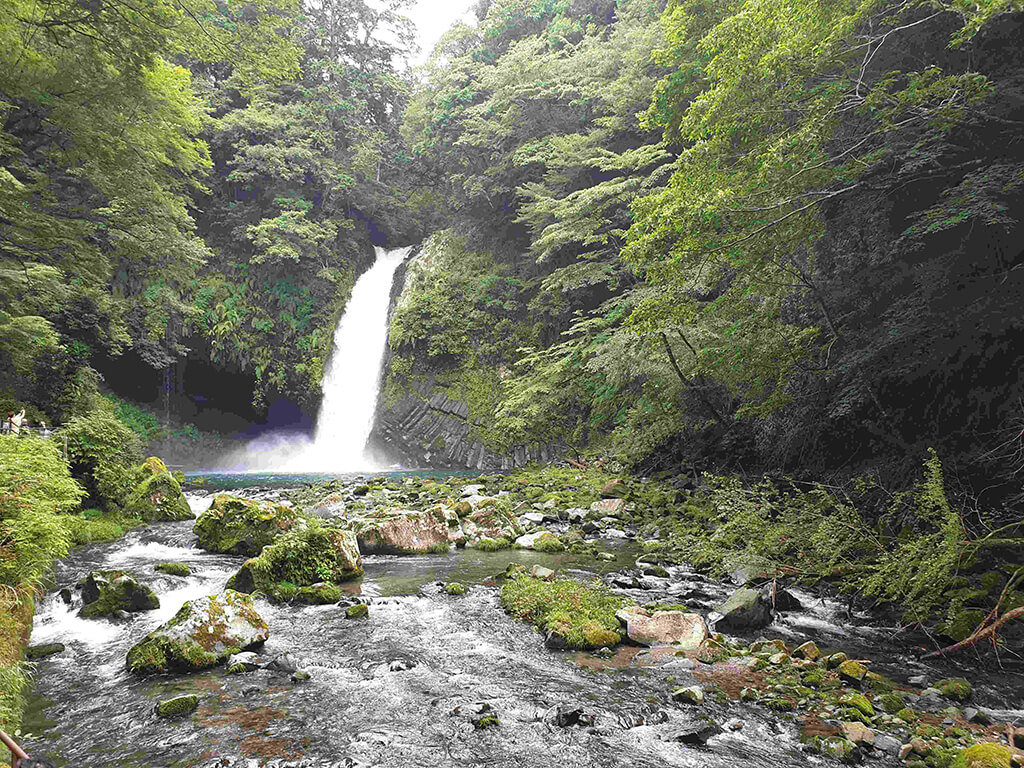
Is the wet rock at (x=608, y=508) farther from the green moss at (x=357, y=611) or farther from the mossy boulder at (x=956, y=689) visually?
the mossy boulder at (x=956, y=689)

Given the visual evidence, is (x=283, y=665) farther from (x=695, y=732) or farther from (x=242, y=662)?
(x=695, y=732)

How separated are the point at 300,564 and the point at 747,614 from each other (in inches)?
194

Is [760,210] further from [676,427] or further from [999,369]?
[676,427]

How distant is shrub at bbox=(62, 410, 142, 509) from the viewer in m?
9.66

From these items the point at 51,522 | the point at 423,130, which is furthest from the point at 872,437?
the point at 423,130

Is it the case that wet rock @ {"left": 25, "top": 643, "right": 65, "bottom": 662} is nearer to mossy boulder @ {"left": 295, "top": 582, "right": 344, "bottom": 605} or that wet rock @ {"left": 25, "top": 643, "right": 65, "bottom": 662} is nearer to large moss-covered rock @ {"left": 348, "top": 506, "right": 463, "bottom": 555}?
mossy boulder @ {"left": 295, "top": 582, "right": 344, "bottom": 605}

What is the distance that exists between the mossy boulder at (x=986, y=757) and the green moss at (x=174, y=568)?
733 cm

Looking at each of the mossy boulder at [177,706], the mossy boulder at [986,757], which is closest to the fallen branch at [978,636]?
the mossy boulder at [986,757]

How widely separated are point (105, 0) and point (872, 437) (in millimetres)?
10637

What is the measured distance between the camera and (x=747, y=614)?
5094 mm

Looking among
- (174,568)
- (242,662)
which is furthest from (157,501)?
(242,662)

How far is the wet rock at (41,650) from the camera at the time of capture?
4375 millimetres

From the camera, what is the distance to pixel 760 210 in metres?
6.22

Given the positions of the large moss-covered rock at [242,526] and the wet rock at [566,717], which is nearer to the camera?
the wet rock at [566,717]
